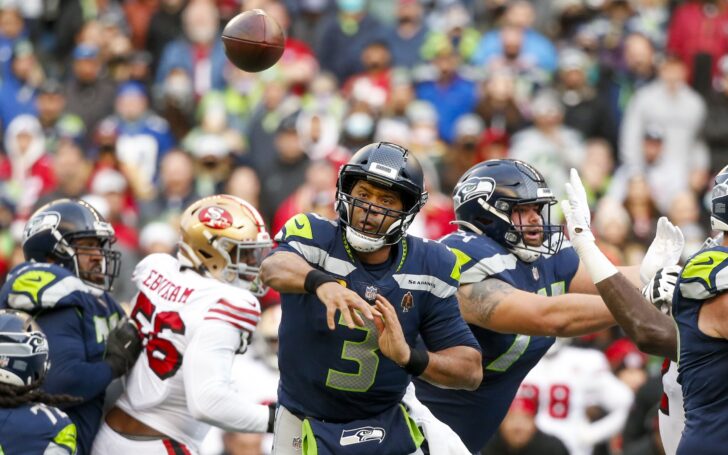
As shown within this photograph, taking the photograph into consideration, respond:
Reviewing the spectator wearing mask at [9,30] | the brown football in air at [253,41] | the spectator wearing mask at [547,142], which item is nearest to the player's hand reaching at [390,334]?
the brown football in air at [253,41]

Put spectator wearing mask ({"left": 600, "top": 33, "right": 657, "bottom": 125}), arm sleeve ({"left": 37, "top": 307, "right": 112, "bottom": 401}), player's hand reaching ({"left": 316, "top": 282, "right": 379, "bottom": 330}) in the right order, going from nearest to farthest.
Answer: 1. player's hand reaching ({"left": 316, "top": 282, "right": 379, "bottom": 330})
2. arm sleeve ({"left": 37, "top": 307, "right": 112, "bottom": 401})
3. spectator wearing mask ({"left": 600, "top": 33, "right": 657, "bottom": 125})

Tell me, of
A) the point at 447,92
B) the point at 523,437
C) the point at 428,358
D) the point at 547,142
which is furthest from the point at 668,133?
the point at 428,358

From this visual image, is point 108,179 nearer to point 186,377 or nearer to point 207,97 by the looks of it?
point 207,97

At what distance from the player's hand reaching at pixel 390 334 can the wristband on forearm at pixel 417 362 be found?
6 cm

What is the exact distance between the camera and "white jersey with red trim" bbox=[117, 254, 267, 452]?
6.60 metres

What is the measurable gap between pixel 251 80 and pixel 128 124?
137 cm

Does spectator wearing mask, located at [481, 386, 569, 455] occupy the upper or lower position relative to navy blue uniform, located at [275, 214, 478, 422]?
lower

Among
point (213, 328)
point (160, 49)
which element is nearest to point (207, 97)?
point (160, 49)

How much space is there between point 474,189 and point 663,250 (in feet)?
3.13

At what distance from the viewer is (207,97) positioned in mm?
14383

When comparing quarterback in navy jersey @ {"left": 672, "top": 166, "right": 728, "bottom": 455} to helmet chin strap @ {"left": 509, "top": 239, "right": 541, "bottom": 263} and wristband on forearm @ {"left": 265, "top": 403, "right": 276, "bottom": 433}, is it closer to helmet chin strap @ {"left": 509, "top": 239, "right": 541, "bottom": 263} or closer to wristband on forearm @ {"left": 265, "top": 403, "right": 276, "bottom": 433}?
helmet chin strap @ {"left": 509, "top": 239, "right": 541, "bottom": 263}

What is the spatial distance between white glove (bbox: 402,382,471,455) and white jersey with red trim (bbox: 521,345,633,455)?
4.50 meters

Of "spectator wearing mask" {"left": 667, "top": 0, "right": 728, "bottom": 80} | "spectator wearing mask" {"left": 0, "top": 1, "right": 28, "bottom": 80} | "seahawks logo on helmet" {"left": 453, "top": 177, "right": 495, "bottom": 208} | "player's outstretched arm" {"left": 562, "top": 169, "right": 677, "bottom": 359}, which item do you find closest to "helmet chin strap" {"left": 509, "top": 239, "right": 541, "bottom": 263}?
"seahawks logo on helmet" {"left": 453, "top": 177, "right": 495, "bottom": 208}

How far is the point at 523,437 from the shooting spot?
33.3 feet
